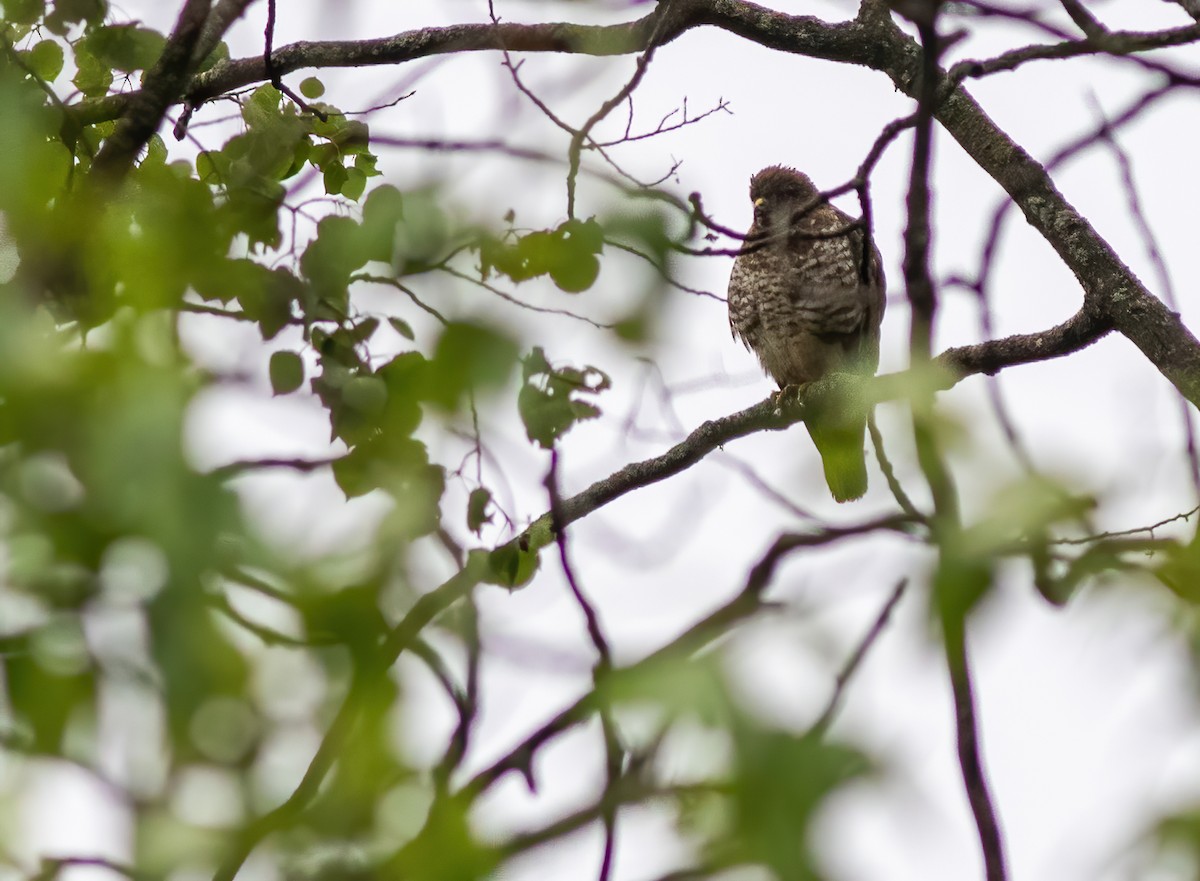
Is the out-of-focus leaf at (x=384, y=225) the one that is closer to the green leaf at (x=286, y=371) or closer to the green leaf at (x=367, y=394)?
the green leaf at (x=367, y=394)

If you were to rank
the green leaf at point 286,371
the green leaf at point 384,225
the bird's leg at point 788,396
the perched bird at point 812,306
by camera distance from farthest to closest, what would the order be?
the perched bird at point 812,306 → the bird's leg at point 788,396 → the green leaf at point 286,371 → the green leaf at point 384,225

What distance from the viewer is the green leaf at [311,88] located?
12.2 feet

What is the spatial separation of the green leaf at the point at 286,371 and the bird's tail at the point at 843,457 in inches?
142

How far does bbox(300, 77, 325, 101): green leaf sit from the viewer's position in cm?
371

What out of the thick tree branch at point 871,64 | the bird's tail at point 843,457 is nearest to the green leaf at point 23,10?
the thick tree branch at point 871,64

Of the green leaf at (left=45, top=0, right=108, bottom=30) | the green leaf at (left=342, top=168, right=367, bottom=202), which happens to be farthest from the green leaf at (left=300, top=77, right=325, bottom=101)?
the green leaf at (left=45, top=0, right=108, bottom=30)

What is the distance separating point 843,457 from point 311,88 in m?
3.21

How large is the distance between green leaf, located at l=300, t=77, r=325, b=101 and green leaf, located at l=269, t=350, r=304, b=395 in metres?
1.56

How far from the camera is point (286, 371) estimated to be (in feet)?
7.79

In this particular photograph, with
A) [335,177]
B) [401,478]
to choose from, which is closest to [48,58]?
[335,177]

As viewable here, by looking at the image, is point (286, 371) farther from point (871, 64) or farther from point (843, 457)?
point (843, 457)

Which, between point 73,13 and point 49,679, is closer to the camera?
point 49,679

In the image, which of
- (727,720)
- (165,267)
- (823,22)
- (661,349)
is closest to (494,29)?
(823,22)

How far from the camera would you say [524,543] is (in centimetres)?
333
